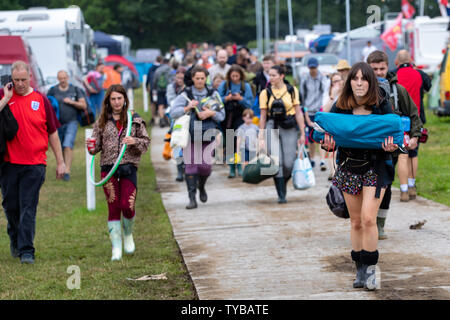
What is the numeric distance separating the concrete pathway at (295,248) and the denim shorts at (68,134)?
3.07 m

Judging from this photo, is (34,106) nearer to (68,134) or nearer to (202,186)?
(202,186)

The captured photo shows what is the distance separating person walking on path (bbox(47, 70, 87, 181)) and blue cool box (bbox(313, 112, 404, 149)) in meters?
9.02

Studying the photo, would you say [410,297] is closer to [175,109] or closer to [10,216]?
[10,216]

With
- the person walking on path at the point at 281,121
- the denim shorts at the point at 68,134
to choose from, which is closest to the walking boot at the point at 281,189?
the person walking on path at the point at 281,121

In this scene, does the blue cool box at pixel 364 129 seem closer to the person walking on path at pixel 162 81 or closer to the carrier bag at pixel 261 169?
the carrier bag at pixel 261 169

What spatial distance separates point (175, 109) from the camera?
1120 cm

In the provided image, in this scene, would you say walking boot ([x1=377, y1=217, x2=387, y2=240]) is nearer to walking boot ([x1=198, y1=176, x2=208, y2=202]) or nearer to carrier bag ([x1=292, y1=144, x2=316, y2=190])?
carrier bag ([x1=292, y1=144, x2=316, y2=190])

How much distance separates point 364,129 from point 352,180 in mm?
459

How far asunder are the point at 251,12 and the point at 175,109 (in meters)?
76.1

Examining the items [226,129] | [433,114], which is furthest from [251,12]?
[226,129]

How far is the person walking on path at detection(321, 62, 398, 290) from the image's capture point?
21.1ft

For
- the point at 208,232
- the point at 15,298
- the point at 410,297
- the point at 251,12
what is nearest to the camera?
the point at 410,297

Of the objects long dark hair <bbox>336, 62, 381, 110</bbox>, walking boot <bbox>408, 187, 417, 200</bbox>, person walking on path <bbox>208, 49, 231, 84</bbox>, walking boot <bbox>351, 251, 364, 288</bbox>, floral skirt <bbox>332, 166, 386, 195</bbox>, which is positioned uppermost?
long dark hair <bbox>336, 62, 381, 110</bbox>

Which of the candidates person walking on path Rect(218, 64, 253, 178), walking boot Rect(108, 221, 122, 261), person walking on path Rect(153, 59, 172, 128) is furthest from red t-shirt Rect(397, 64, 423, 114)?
person walking on path Rect(153, 59, 172, 128)
